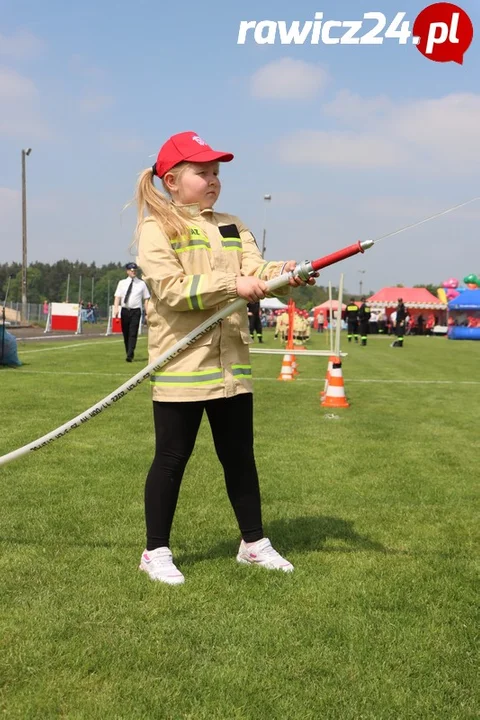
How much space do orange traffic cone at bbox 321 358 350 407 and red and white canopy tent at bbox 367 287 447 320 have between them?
50592 millimetres

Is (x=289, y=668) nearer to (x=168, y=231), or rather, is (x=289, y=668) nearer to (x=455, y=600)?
(x=455, y=600)

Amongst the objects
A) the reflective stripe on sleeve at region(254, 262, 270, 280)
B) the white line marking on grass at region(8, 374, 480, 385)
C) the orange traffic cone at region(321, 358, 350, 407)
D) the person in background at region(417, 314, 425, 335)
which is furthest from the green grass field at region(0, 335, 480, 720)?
the person in background at region(417, 314, 425, 335)

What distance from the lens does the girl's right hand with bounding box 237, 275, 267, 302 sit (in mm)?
3154

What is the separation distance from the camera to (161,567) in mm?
3338

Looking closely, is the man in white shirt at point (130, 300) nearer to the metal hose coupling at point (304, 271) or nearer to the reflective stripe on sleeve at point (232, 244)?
the reflective stripe on sleeve at point (232, 244)

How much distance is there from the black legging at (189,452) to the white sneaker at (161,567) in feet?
0.14

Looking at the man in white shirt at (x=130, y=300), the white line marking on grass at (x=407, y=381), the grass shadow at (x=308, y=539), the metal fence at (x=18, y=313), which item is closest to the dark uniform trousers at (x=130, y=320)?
the man in white shirt at (x=130, y=300)

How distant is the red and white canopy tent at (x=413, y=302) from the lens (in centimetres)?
5984

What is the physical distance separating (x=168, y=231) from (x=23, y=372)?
33.9ft

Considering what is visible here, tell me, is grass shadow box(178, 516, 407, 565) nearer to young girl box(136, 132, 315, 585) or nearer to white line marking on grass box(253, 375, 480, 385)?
young girl box(136, 132, 315, 585)

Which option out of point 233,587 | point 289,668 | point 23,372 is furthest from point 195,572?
point 23,372

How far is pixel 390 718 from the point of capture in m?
2.23

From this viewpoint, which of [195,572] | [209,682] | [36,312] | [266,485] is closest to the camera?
[209,682]

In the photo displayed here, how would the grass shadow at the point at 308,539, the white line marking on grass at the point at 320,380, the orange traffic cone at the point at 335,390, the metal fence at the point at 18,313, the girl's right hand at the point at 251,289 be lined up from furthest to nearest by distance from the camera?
the metal fence at the point at 18,313
the white line marking on grass at the point at 320,380
the orange traffic cone at the point at 335,390
the grass shadow at the point at 308,539
the girl's right hand at the point at 251,289
